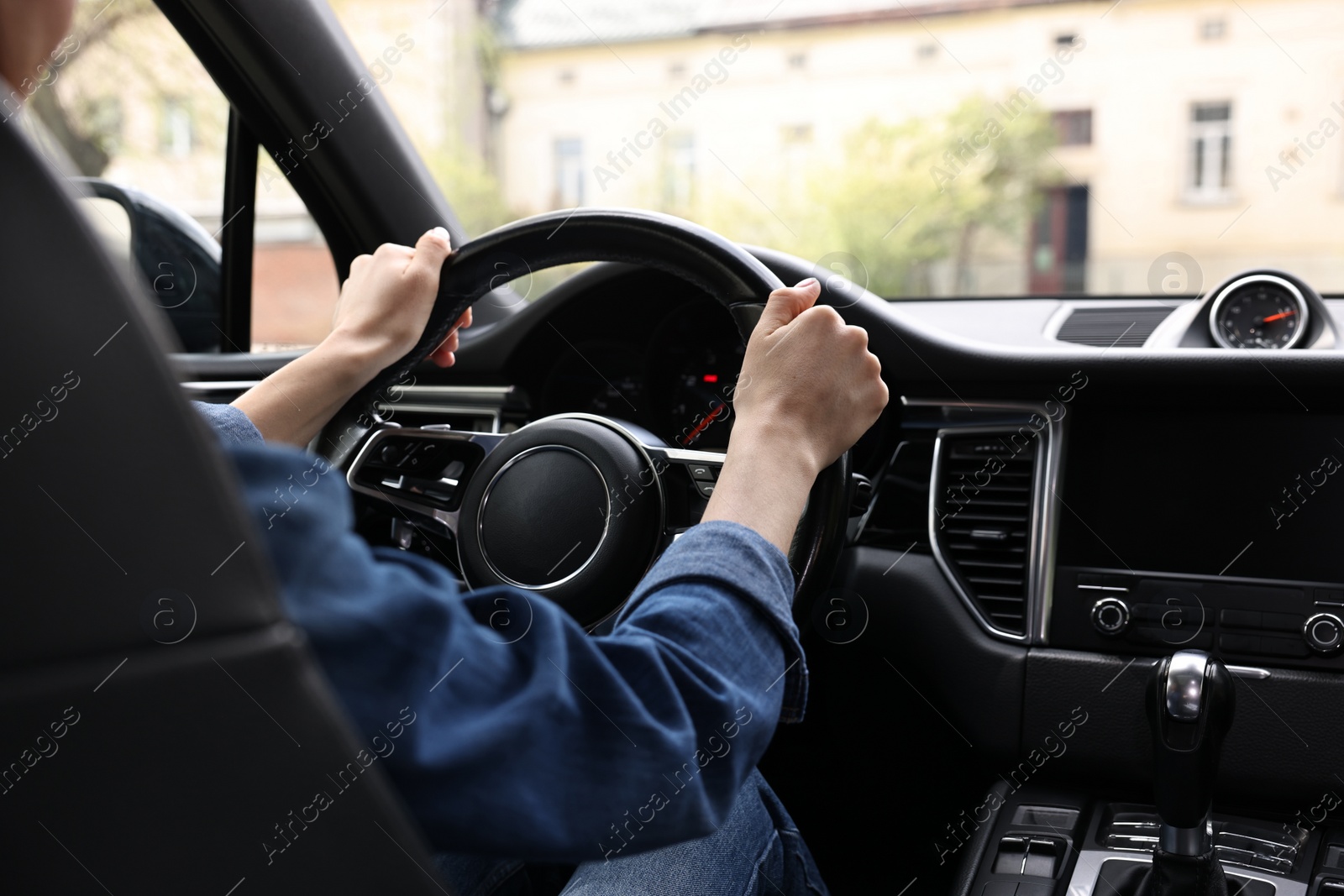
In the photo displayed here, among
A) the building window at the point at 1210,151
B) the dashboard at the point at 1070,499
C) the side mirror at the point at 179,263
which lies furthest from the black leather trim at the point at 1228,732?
the building window at the point at 1210,151

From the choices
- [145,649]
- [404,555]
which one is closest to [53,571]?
[145,649]

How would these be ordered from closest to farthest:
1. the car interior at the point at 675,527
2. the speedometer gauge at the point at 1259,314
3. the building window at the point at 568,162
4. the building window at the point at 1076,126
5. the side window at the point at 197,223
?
1. the car interior at the point at 675,527
2. the speedometer gauge at the point at 1259,314
3. the side window at the point at 197,223
4. the building window at the point at 568,162
5. the building window at the point at 1076,126

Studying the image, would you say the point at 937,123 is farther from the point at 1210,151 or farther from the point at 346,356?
the point at 346,356

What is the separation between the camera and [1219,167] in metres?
17.5

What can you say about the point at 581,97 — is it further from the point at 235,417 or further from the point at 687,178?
the point at 235,417

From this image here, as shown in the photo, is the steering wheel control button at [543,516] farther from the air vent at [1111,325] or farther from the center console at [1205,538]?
the air vent at [1111,325]

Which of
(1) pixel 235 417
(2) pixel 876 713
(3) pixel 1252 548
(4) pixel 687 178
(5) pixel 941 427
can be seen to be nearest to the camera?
(1) pixel 235 417

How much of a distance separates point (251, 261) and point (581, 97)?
51.9 ft

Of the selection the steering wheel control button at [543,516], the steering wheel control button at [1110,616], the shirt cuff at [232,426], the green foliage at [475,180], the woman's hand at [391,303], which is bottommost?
the steering wheel control button at [1110,616]

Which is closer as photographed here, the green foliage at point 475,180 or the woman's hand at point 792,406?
the woman's hand at point 792,406

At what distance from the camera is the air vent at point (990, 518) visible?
52.7 inches

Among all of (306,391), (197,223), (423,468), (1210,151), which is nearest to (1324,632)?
(423,468)

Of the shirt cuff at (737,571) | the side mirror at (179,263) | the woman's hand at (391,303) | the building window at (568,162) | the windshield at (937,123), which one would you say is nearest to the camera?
the shirt cuff at (737,571)

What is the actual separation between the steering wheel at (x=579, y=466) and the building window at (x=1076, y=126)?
1991 centimetres
